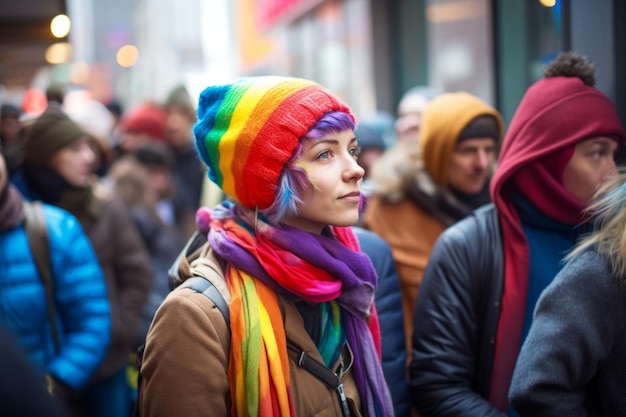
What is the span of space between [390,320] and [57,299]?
178 centimetres

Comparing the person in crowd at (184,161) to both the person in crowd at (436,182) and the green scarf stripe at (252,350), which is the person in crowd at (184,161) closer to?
the person in crowd at (436,182)

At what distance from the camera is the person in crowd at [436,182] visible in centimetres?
376

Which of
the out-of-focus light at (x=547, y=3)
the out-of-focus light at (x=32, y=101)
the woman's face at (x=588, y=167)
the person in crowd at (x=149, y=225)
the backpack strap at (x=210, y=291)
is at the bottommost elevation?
the person in crowd at (x=149, y=225)

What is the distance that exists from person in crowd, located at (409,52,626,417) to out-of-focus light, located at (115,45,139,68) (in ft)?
115

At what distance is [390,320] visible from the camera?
2859 millimetres

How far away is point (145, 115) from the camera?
806cm

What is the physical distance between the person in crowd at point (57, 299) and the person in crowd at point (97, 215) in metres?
0.47

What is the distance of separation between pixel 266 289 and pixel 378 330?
0.51m

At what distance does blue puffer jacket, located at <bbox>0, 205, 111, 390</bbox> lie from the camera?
3482 mm

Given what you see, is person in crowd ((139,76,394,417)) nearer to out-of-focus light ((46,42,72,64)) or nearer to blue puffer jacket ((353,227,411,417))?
blue puffer jacket ((353,227,411,417))

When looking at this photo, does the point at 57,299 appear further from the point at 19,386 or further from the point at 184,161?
the point at 184,161

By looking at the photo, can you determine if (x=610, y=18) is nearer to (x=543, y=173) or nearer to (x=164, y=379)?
(x=543, y=173)

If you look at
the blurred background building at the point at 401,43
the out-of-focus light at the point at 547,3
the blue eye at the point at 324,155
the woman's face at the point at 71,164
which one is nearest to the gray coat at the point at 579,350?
the blue eye at the point at 324,155

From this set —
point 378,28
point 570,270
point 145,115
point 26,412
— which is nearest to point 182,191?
point 145,115
